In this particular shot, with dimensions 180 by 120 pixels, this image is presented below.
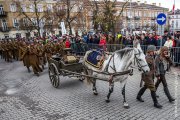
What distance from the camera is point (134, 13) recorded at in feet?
220

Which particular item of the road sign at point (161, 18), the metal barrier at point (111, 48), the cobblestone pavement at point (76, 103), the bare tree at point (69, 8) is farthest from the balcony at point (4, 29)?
the road sign at point (161, 18)

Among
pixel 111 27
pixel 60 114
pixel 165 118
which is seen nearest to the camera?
pixel 165 118

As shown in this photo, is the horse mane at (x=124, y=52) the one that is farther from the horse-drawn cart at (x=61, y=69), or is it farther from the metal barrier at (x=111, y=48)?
the metal barrier at (x=111, y=48)

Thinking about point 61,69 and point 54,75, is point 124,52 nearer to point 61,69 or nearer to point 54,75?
point 61,69

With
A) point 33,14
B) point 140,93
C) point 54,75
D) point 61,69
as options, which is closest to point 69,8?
point 54,75

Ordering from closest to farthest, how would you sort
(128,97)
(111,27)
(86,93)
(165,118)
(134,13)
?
(165,118) → (128,97) → (86,93) → (111,27) → (134,13)

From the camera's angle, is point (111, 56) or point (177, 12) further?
point (177, 12)

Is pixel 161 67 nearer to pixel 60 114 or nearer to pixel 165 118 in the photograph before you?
pixel 165 118

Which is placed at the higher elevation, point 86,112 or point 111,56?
point 111,56

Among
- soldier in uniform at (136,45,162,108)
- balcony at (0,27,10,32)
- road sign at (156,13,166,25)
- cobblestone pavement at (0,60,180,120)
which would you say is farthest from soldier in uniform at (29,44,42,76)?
balcony at (0,27,10,32)

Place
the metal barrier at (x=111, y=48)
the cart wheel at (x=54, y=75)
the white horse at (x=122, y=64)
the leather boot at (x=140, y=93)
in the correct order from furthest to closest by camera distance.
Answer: the metal barrier at (x=111, y=48) → the cart wheel at (x=54, y=75) → the leather boot at (x=140, y=93) → the white horse at (x=122, y=64)

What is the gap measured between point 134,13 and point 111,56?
210 ft

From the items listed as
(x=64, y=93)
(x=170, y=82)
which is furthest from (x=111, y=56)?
(x=170, y=82)

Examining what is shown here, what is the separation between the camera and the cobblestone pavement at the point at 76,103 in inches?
229
